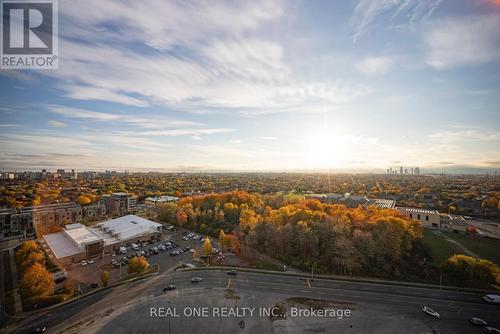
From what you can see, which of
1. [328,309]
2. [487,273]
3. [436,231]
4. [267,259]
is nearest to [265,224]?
[267,259]

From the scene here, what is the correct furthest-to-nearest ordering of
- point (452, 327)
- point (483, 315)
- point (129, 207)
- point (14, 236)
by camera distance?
point (129, 207) < point (14, 236) < point (483, 315) < point (452, 327)

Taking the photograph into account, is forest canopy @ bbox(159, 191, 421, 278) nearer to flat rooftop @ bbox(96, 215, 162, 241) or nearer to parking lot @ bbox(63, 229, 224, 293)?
parking lot @ bbox(63, 229, 224, 293)

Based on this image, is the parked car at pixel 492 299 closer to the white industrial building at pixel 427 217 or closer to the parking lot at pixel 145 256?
the white industrial building at pixel 427 217

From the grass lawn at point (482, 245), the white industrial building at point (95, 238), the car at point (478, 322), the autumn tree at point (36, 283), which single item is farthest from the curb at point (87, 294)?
the grass lawn at point (482, 245)

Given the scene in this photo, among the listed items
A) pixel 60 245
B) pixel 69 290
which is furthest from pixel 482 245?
pixel 60 245

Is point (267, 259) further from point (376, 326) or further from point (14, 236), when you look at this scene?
point (14, 236)
